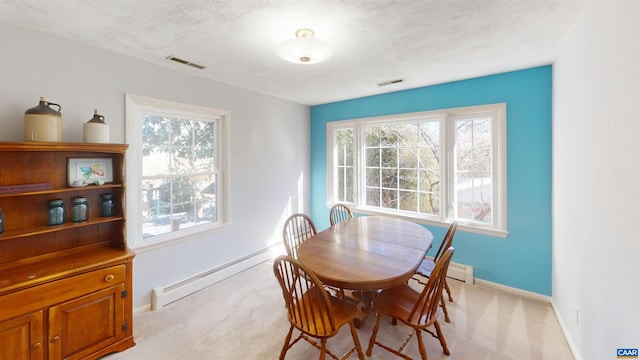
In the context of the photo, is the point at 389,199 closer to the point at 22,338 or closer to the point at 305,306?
the point at 305,306

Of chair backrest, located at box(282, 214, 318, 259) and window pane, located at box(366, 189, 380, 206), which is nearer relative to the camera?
chair backrest, located at box(282, 214, 318, 259)

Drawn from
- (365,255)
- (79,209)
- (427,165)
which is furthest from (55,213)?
(427,165)

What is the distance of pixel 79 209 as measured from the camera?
2021 mm

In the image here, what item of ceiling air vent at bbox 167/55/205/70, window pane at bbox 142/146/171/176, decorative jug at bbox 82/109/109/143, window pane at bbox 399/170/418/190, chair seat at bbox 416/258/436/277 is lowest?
chair seat at bbox 416/258/436/277

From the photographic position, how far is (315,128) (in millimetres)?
4684

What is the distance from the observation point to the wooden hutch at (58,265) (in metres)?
1.60

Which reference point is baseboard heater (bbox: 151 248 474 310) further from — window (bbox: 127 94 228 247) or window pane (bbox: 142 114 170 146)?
window pane (bbox: 142 114 170 146)

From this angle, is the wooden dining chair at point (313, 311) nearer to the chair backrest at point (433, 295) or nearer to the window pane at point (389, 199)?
the chair backrest at point (433, 295)


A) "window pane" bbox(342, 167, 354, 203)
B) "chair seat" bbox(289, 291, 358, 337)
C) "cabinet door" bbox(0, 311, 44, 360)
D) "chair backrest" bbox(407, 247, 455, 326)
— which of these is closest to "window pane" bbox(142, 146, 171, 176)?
"cabinet door" bbox(0, 311, 44, 360)

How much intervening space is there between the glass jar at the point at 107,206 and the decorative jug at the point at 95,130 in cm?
49

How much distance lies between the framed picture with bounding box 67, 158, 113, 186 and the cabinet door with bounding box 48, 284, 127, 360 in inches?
35.8

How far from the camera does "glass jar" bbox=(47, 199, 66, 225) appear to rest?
191cm

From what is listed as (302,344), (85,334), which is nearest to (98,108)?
(85,334)

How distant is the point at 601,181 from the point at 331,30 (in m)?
Result: 2.00
